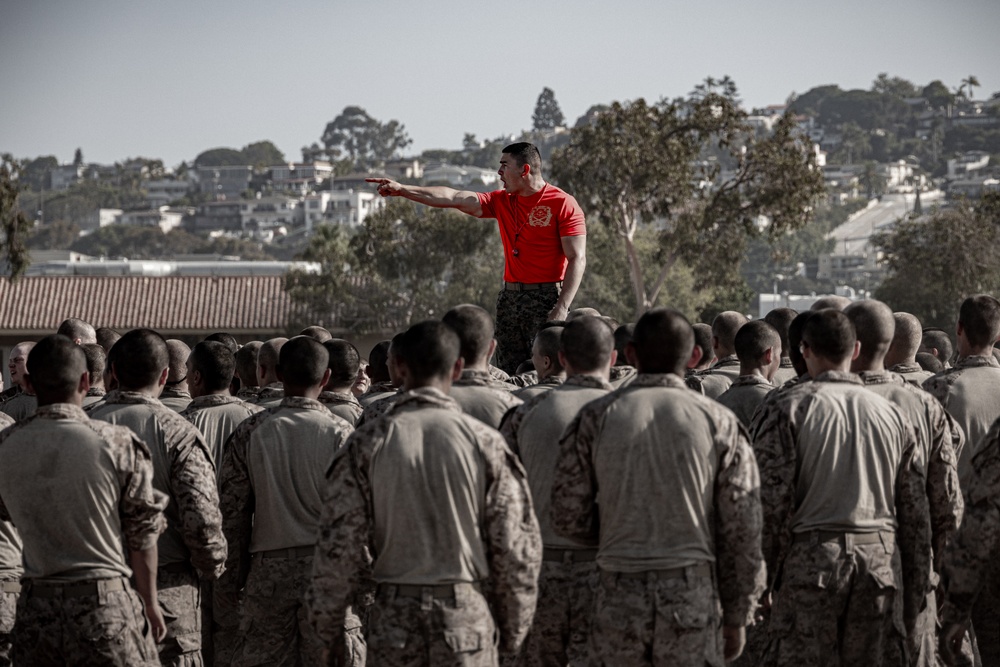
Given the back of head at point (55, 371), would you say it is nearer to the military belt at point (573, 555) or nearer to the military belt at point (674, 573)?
the military belt at point (573, 555)

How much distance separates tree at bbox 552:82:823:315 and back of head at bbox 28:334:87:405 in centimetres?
3263

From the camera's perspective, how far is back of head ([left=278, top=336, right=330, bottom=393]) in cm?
755

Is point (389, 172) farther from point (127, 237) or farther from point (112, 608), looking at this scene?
point (112, 608)

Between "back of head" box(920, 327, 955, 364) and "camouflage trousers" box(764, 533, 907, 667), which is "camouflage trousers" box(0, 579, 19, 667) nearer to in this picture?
"camouflage trousers" box(764, 533, 907, 667)

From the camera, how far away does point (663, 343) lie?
6.11 metres

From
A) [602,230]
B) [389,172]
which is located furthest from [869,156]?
[602,230]

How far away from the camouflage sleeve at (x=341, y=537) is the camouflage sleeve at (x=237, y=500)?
1.86 m

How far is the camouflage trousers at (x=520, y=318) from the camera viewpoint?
406 inches

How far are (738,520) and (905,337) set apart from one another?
11.5ft

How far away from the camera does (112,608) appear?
6.27 meters

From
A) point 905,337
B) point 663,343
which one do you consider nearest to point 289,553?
point 663,343

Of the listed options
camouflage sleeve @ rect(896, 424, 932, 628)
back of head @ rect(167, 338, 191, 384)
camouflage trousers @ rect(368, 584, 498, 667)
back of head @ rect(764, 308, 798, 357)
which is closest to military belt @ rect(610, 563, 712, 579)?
camouflage trousers @ rect(368, 584, 498, 667)

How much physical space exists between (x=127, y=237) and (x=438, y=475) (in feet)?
475

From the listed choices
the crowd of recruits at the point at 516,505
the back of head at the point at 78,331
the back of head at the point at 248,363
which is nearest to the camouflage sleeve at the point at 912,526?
the crowd of recruits at the point at 516,505
